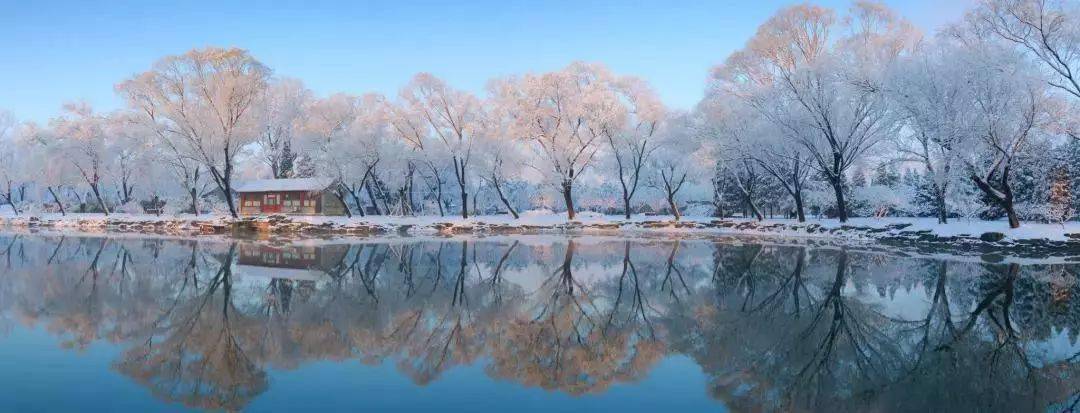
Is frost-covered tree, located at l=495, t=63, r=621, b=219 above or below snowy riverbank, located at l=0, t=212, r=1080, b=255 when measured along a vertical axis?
above

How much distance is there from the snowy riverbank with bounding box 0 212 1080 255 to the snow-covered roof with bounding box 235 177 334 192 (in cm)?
1186

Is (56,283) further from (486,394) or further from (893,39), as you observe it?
(893,39)

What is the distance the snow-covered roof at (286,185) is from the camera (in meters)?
55.1

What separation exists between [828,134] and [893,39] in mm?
5685

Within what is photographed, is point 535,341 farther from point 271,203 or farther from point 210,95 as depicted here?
point 271,203

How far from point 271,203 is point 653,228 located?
37.8 m

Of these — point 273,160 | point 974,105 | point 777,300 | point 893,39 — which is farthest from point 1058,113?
point 273,160

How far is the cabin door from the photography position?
58.9 meters

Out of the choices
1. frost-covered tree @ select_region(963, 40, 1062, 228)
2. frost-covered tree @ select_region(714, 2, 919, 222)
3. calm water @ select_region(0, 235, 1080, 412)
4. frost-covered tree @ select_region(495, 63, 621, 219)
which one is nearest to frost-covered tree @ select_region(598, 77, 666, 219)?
frost-covered tree @ select_region(495, 63, 621, 219)

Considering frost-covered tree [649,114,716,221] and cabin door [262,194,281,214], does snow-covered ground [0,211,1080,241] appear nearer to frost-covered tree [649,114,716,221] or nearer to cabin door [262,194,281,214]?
frost-covered tree [649,114,716,221]

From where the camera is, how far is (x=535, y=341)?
8.08 meters

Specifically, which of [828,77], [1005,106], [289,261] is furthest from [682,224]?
[289,261]

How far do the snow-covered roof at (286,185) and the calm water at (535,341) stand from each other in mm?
40845

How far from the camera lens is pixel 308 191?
187ft
